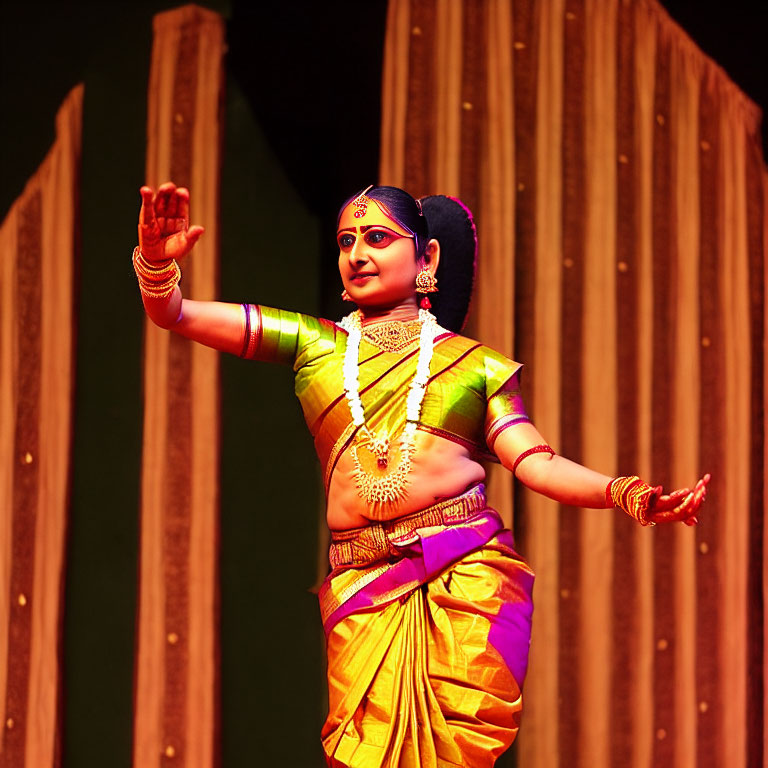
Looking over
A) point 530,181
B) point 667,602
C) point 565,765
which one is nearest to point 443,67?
point 530,181

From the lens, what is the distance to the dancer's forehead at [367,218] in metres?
1.97

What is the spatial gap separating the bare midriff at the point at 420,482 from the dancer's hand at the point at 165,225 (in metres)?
0.43

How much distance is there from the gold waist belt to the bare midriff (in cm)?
1

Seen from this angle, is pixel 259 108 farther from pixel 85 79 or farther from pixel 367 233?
pixel 367 233

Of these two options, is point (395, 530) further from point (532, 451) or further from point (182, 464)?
point (182, 464)

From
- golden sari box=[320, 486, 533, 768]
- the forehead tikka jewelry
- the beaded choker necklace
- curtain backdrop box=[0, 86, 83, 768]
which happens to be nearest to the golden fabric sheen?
golden sari box=[320, 486, 533, 768]

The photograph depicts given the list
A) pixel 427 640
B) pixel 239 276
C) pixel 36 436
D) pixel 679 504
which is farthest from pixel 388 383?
pixel 36 436

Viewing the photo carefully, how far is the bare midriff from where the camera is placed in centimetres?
186

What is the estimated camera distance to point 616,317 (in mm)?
2873

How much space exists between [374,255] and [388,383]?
0.23 m

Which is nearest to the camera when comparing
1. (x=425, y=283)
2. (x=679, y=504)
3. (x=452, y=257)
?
(x=679, y=504)

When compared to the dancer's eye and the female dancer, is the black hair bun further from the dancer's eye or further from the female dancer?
the dancer's eye

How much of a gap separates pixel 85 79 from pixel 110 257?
454 millimetres

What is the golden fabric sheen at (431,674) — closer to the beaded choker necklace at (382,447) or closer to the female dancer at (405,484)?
the female dancer at (405,484)
